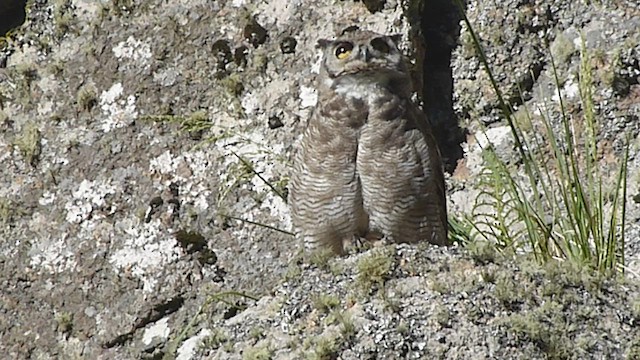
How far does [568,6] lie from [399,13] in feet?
2.72

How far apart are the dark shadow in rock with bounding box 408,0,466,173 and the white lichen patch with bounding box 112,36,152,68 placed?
1.23 metres

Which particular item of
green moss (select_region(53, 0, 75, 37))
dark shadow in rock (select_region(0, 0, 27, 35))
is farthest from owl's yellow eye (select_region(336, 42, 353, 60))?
dark shadow in rock (select_region(0, 0, 27, 35))

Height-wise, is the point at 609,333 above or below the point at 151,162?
below

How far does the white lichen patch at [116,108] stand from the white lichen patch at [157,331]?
1.00m

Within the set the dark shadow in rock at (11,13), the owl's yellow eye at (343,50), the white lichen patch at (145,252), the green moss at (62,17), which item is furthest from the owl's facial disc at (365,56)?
the dark shadow in rock at (11,13)

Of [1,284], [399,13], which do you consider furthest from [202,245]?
[399,13]

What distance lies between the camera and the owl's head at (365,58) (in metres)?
4.40

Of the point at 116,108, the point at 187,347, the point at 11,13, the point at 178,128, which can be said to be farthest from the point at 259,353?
the point at 11,13

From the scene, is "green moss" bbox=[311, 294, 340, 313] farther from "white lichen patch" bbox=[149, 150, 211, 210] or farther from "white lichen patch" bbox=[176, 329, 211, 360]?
"white lichen patch" bbox=[149, 150, 211, 210]

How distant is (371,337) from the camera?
3.21 meters

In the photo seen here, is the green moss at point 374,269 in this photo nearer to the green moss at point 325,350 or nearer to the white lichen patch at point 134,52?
the green moss at point 325,350

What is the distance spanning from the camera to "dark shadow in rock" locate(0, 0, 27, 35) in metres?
6.12

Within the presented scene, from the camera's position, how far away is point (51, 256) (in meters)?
5.31

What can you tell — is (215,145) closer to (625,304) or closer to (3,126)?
(3,126)
